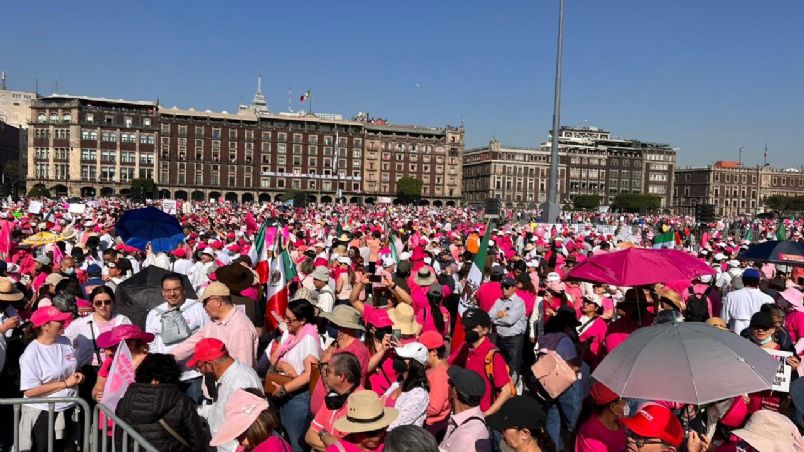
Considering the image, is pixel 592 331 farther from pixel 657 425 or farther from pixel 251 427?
pixel 251 427

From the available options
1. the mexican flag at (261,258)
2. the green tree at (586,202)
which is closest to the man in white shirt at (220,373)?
the mexican flag at (261,258)

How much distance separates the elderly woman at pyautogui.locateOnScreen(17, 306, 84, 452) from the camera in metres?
4.91

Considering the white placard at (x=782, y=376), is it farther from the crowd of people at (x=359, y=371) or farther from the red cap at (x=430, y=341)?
the red cap at (x=430, y=341)

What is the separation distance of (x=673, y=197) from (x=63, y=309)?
459ft

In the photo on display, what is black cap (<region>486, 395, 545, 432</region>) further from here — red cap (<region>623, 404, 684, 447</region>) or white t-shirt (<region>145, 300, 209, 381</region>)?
white t-shirt (<region>145, 300, 209, 381</region>)

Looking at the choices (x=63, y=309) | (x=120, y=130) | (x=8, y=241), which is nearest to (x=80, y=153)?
(x=120, y=130)

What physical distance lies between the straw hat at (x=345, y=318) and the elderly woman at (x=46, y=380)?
5.92 feet

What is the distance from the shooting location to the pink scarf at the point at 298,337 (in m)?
5.14

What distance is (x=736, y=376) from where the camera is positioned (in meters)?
3.48

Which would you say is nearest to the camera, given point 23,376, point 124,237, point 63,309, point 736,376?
point 736,376

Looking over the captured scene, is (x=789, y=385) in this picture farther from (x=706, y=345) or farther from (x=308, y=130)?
(x=308, y=130)

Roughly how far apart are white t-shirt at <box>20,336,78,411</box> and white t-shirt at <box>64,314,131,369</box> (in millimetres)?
326

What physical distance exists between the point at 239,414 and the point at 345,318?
155 cm

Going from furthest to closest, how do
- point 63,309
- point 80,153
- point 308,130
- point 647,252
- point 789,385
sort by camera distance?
point 308,130
point 80,153
point 63,309
point 647,252
point 789,385
